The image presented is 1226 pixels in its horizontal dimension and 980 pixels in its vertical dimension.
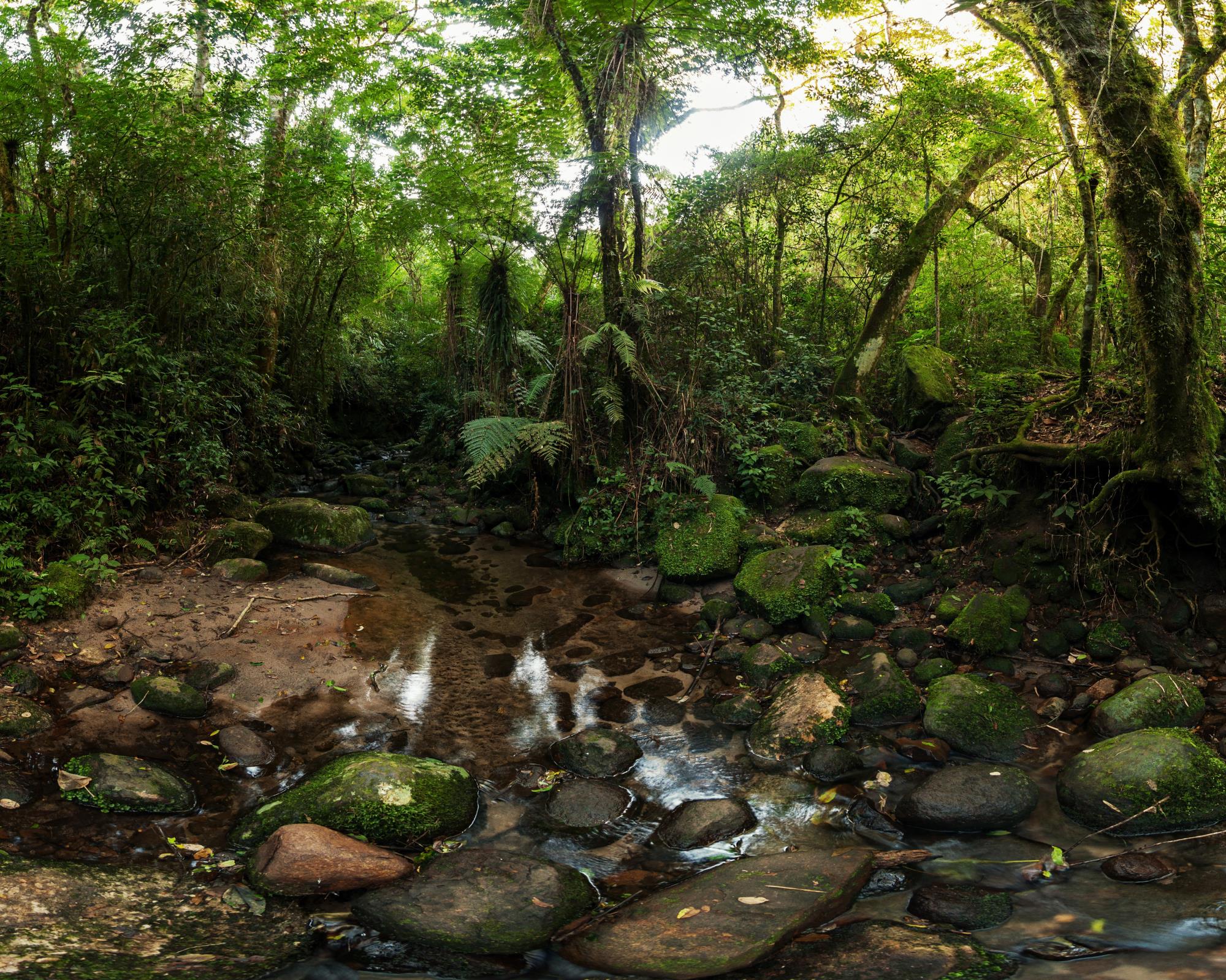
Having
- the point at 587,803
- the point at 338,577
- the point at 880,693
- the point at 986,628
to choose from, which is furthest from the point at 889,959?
the point at 338,577

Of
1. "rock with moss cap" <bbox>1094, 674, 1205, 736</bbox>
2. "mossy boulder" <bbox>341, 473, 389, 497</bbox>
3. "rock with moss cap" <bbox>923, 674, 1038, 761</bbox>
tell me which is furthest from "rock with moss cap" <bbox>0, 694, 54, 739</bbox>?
"mossy boulder" <bbox>341, 473, 389, 497</bbox>

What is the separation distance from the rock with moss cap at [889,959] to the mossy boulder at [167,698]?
3.83 meters

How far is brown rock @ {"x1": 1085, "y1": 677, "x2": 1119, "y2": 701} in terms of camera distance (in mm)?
4883

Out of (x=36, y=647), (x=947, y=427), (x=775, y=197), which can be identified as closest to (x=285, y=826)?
(x=36, y=647)

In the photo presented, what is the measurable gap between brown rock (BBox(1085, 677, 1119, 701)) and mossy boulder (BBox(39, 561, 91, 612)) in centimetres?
724

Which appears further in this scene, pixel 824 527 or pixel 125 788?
pixel 824 527

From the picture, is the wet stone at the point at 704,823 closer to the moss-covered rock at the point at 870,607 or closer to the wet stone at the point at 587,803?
the wet stone at the point at 587,803

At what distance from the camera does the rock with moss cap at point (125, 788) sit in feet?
12.6

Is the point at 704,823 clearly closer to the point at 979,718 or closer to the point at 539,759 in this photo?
the point at 539,759

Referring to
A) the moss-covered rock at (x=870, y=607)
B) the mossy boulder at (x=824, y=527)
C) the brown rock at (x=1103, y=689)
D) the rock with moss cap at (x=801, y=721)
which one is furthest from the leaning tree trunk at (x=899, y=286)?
the rock with moss cap at (x=801, y=721)

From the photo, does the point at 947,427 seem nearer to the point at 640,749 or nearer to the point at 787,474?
the point at 787,474

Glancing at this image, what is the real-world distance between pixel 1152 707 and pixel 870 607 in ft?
6.92

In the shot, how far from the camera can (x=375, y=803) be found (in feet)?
12.6

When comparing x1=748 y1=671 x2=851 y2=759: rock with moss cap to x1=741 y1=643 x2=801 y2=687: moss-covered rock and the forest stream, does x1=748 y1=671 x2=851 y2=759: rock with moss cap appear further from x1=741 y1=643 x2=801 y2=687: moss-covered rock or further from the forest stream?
x1=741 y1=643 x2=801 y2=687: moss-covered rock
